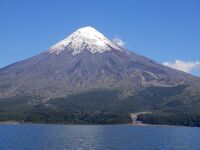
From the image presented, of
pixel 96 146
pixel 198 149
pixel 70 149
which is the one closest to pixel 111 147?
pixel 96 146

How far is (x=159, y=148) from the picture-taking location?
98.4 meters

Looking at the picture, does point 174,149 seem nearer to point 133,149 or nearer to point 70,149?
point 133,149

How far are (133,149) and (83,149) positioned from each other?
9348 millimetres

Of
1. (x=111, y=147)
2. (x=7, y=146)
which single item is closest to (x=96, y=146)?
(x=111, y=147)

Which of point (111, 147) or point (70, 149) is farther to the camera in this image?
point (111, 147)

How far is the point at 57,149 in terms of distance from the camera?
293ft

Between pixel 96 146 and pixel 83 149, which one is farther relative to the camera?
pixel 96 146

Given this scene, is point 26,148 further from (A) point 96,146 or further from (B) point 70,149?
(A) point 96,146

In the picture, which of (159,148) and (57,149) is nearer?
(57,149)

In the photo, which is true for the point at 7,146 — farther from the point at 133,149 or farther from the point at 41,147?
the point at 133,149

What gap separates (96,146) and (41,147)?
12.4 metres

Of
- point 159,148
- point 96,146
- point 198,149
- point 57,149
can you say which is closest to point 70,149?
point 57,149

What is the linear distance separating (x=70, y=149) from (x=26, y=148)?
313 inches

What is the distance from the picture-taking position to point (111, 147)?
9669 centimetres
